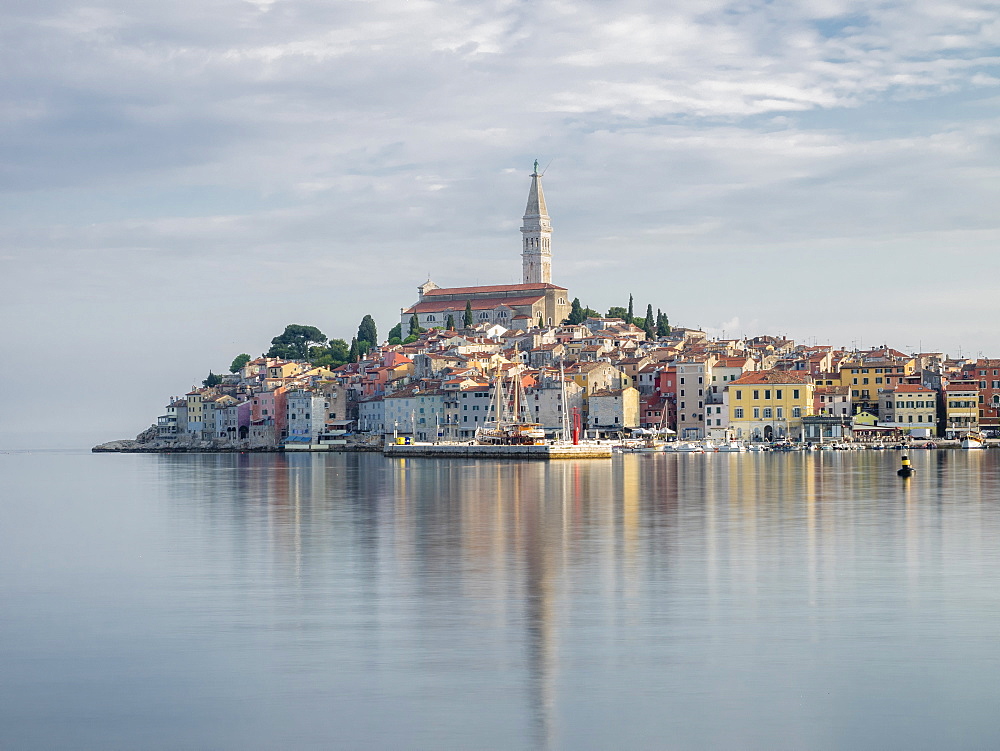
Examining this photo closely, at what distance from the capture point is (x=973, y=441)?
7212 cm

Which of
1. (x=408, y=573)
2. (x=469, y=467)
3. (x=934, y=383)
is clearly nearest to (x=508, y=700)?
(x=408, y=573)

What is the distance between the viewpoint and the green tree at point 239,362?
12000 cm

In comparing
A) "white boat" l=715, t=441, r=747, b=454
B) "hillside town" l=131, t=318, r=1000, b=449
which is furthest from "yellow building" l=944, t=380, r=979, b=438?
"white boat" l=715, t=441, r=747, b=454

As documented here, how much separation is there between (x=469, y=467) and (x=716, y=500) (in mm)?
24730

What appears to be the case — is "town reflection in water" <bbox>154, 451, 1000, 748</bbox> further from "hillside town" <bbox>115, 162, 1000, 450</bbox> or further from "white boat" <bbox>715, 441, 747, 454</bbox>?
"white boat" <bbox>715, 441, 747, 454</bbox>

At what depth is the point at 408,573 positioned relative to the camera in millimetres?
17453

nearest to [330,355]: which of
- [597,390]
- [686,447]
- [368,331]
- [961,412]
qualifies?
[368,331]

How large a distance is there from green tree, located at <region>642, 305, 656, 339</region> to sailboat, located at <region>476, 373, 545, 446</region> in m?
24.6

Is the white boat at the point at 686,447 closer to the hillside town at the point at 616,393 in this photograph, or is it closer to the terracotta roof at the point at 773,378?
the hillside town at the point at 616,393

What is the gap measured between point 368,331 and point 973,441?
60878 mm

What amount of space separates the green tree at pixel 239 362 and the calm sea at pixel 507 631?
307 feet

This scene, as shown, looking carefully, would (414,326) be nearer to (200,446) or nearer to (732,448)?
(200,446)

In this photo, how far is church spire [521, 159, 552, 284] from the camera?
134 m

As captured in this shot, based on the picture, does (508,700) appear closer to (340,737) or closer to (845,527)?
(340,737)
